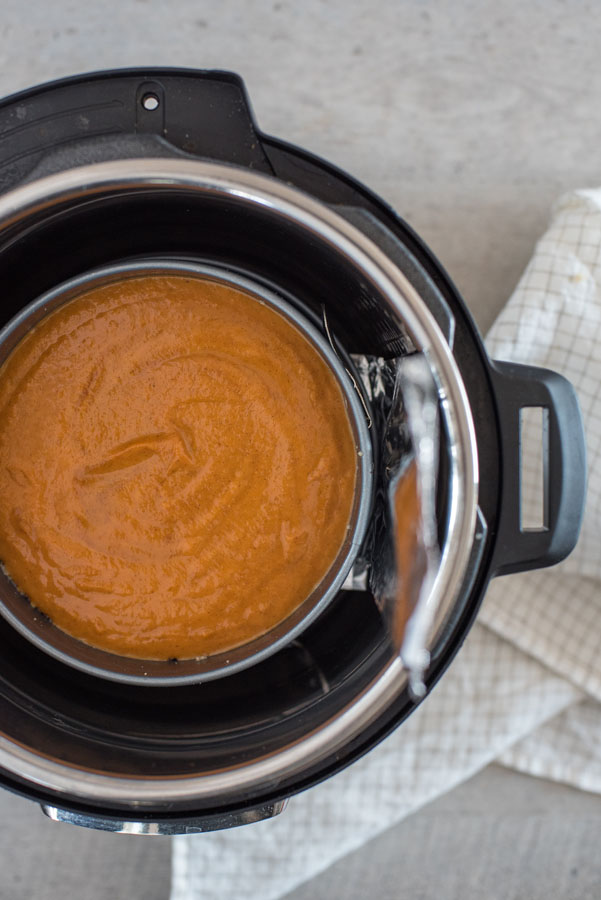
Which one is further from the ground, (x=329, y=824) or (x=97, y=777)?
(x=97, y=777)

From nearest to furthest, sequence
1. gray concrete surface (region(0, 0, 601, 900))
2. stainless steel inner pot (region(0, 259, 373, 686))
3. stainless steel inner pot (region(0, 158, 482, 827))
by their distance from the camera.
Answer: stainless steel inner pot (region(0, 158, 482, 827)) < stainless steel inner pot (region(0, 259, 373, 686)) < gray concrete surface (region(0, 0, 601, 900))

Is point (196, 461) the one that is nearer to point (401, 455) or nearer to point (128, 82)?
point (401, 455)

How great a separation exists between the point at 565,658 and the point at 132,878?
0.64 meters

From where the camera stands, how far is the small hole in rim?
23.1 inches

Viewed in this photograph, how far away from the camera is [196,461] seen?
0.71m

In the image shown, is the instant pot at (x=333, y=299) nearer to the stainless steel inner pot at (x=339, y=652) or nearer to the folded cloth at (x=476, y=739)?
the stainless steel inner pot at (x=339, y=652)

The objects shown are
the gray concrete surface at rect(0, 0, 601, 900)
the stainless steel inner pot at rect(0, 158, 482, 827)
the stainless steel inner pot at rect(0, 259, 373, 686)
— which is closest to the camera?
the stainless steel inner pot at rect(0, 158, 482, 827)

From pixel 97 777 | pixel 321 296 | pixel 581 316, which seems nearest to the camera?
pixel 97 777

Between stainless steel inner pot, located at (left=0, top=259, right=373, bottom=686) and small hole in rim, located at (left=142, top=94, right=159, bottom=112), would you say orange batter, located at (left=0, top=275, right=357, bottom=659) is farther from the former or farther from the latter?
small hole in rim, located at (left=142, top=94, right=159, bottom=112)

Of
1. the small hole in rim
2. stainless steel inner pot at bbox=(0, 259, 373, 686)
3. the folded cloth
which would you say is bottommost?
the folded cloth

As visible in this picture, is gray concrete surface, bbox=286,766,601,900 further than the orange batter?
Yes

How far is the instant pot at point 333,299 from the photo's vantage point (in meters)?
0.54

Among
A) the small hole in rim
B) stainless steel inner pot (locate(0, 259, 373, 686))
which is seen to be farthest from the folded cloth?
the small hole in rim

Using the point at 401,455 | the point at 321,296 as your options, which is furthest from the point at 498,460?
the point at 321,296
